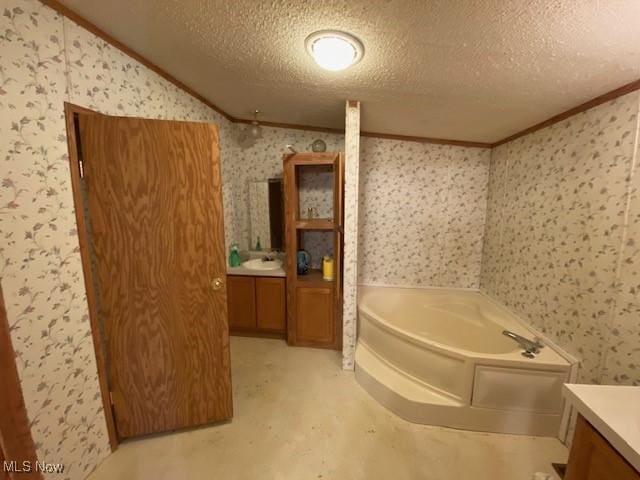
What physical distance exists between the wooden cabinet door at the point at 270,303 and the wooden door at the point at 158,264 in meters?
0.99

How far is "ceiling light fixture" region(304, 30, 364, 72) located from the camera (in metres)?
1.24

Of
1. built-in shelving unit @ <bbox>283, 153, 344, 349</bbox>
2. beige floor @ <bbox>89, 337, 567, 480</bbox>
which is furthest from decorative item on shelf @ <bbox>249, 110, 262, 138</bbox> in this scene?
beige floor @ <bbox>89, 337, 567, 480</bbox>

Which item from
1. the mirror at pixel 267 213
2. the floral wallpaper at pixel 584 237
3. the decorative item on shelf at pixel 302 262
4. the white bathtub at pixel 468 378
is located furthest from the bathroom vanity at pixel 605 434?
the mirror at pixel 267 213

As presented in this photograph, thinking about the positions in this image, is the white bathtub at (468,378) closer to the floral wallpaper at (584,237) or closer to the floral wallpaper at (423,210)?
the floral wallpaper at (584,237)

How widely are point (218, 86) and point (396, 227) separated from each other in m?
2.11

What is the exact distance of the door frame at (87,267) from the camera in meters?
1.29

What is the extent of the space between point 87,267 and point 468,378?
2.28m

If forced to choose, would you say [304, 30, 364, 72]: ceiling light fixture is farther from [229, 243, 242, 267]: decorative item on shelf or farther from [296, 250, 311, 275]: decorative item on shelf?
[229, 243, 242, 267]: decorative item on shelf

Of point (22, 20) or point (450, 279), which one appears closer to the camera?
point (22, 20)

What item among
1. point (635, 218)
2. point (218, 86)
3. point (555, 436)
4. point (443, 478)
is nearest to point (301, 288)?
point (443, 478)

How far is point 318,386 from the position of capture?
2.14 metres

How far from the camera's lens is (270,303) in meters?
2.67

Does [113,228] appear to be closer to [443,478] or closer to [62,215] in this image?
[62,215]

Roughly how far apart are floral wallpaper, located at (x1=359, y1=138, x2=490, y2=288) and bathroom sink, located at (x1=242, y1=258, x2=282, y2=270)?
0.96m
